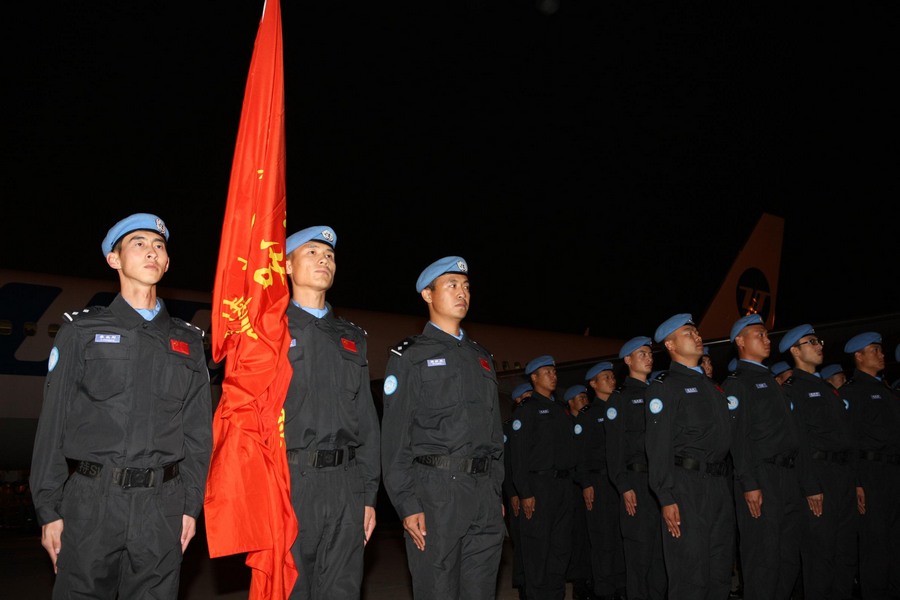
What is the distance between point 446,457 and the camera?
3.70 metres

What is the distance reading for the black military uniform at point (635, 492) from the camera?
5.92 meters

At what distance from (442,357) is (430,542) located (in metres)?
0.90

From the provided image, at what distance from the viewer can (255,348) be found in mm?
3332

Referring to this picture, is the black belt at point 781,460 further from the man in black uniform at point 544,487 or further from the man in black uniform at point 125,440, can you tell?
the man in black uniform at point 125,440

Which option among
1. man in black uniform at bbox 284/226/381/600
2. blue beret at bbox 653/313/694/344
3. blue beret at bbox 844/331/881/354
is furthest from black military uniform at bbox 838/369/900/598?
man in black uniform at bbox 284/226/381/600

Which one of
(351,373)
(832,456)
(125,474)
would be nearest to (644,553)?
(832,456)

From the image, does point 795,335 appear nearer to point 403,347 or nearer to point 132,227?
point 403,347

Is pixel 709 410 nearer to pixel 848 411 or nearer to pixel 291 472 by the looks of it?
pixel 848 411

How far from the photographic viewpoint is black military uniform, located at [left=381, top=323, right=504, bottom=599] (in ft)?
11.7

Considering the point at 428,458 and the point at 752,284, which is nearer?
the point at 428,458

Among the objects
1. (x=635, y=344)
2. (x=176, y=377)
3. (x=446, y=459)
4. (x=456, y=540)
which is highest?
(x=635, y=344)

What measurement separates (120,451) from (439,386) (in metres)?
1.51

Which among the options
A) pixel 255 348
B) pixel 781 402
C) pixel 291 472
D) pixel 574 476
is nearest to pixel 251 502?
pixel 291 472

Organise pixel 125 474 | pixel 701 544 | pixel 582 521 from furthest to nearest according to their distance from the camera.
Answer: pixel 582 521 < pixel 701 544 < pixel 125 474
